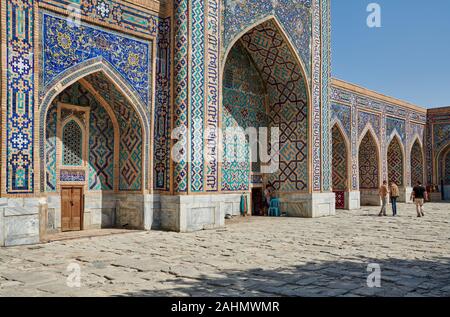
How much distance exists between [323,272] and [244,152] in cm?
812

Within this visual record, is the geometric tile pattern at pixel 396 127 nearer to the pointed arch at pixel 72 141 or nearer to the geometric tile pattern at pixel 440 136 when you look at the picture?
the geometric tile pattern at pixel 440 136

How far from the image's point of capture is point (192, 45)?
9.62m

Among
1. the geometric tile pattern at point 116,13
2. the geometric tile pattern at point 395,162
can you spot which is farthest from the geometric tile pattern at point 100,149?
the geometric tile pattern at point 395,162

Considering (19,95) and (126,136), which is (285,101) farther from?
(19,95)

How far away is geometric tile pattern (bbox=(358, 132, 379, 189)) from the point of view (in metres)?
18.7

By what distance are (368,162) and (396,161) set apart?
2619 mm

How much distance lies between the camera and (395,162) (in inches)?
819

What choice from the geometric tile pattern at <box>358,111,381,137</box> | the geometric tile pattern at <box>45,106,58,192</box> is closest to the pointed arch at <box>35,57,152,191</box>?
the geometric tile pattern at <box>45,106,58,192</box>

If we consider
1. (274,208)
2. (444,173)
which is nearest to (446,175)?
(444,173)

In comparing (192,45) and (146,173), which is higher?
(192,45)
